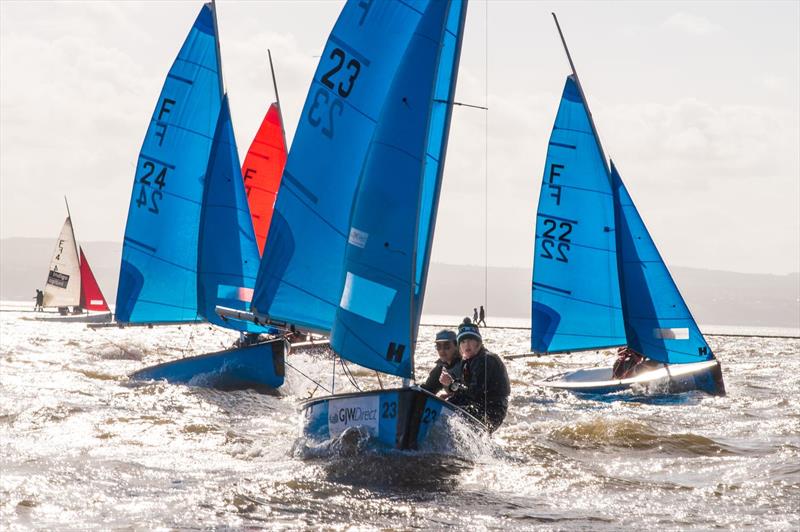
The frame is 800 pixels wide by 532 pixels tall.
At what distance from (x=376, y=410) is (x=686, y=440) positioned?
4.85 metres

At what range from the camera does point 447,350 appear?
11.1m

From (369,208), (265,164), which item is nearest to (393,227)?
(369,208)

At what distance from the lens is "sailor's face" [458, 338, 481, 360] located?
1095cm

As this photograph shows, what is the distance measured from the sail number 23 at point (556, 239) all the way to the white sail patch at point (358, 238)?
1183cm

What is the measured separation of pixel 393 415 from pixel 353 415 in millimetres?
557

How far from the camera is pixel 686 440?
41.4ft

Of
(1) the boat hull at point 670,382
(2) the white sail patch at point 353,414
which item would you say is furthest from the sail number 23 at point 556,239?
(2) the white sail patch at point 353,414

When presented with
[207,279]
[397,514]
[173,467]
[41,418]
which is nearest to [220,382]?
[207,279]

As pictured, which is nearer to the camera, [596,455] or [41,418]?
[596,455]

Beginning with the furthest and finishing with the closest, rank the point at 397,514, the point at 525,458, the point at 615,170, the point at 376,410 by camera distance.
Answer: the point at 615,170, the point at 525,458, the point at 376,410, the point at 397,514

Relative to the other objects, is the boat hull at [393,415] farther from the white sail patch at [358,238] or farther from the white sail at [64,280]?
the white sail at [64,280]

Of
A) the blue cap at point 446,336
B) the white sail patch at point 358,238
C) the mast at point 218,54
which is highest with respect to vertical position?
the mast at point 218,54

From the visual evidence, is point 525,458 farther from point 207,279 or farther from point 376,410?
point 207,279

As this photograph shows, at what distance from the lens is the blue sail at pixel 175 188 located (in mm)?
21172
